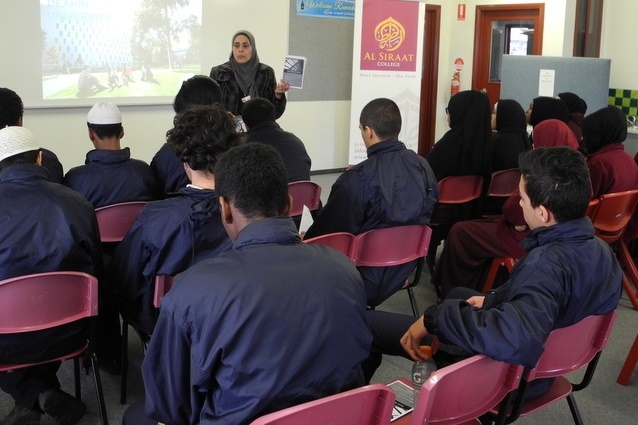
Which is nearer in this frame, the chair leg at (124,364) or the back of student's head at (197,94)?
the chair leg at (124,364)

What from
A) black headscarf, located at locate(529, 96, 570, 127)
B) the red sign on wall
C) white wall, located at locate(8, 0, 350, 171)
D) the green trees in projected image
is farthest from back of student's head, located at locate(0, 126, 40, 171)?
the red sign on wall

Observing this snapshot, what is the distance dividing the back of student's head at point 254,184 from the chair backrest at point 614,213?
2.86m

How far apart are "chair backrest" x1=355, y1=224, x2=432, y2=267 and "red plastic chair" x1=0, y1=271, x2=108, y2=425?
1159 millimetres

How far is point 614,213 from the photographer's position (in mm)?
4090

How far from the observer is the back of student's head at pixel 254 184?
1637 mm

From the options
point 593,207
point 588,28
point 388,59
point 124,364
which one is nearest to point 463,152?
point 593,207

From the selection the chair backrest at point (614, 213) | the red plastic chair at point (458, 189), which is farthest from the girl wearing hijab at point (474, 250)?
the chair backrest at point (614, 213)

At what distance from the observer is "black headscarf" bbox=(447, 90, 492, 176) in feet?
14.8

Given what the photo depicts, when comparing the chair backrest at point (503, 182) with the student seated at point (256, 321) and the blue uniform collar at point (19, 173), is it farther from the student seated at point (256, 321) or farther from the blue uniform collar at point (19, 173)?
the student seated at point (256, 321)

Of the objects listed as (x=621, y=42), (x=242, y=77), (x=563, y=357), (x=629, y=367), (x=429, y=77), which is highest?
(x=621, y=42)

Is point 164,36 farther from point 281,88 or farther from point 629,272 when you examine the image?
point 629,272

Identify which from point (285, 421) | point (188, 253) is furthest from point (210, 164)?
point (285, 421)

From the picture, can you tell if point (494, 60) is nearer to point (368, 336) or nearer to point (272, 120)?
point (272, 120)

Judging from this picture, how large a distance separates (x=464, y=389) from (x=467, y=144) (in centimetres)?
287
